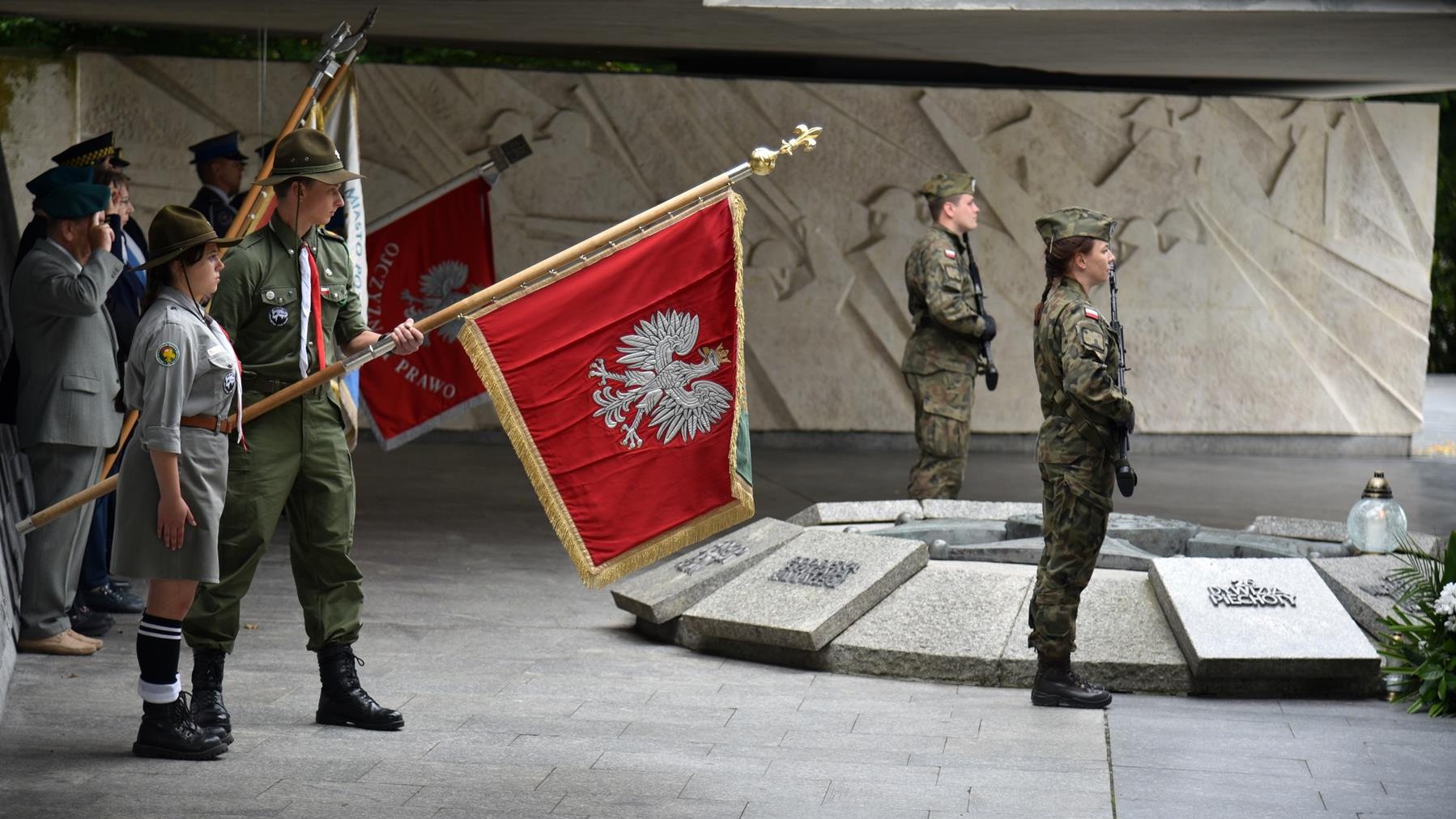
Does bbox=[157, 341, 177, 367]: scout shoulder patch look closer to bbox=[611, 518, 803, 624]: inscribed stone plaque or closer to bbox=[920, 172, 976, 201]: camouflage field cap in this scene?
bbox=[611, 518, 803, 624]: inscribed stone plaque

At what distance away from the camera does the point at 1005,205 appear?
13758 millimetres

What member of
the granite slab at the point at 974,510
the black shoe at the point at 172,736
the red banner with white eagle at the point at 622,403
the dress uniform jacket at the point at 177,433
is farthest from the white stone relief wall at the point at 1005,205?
the black shoe at the point at 172,736

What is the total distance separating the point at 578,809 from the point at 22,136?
989 cm

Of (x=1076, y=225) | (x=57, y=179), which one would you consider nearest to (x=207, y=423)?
(x=57, y=179)

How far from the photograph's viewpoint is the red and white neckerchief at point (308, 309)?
514 centimetres

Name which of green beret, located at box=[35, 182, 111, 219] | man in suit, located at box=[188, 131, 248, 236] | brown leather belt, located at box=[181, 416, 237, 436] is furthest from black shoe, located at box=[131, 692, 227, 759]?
man in suit, located at box=[188, 131, 248, 236]

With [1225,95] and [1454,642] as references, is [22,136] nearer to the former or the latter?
[1225,95]

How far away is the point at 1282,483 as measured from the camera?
12.5 metres

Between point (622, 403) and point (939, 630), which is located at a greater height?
point (622, 403)

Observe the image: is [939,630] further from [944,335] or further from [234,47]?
[234,47]

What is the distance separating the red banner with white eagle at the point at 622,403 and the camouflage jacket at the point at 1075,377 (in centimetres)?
115

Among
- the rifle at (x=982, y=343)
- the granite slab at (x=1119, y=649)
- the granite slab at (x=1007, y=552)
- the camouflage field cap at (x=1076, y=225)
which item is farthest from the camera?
the rifle at (x=982, y=343)

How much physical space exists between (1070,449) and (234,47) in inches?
558

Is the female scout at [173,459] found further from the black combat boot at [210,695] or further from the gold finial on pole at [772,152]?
the gold finial on pole at [772,152]
